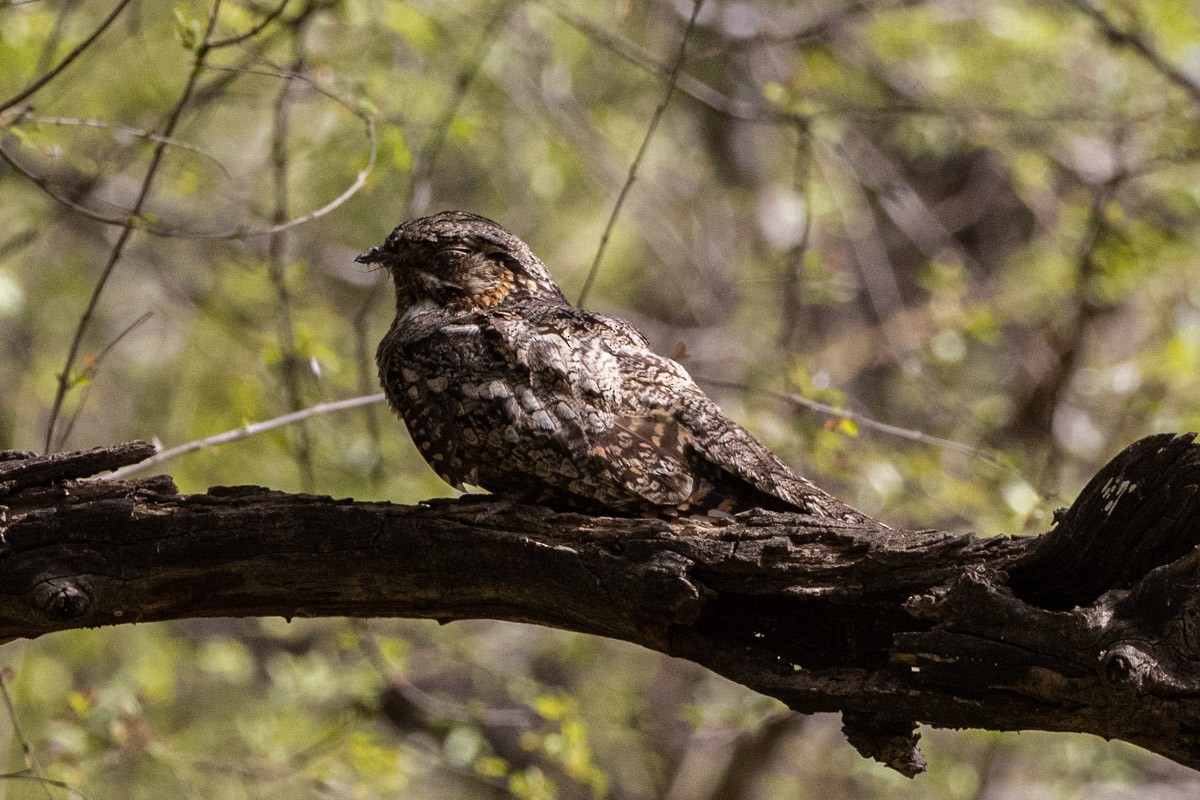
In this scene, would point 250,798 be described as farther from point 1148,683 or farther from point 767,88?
point 1148,683

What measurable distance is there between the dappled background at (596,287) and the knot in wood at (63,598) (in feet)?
4.38

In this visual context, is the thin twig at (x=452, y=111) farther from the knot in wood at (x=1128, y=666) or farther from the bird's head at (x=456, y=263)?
the knot in wood at (x=1128, y=666)

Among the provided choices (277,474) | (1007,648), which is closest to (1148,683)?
(1007,648)

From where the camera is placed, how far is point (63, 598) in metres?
2.83

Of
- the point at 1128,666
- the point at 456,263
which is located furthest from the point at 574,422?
the point at 1128,666

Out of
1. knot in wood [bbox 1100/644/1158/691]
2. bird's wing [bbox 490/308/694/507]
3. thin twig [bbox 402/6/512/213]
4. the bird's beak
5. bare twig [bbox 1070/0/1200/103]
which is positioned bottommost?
knot in wood [bbox 1100/644/1158/691]

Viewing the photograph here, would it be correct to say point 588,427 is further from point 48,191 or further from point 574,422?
point 48,191

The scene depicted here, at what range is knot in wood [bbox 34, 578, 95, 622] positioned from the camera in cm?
283

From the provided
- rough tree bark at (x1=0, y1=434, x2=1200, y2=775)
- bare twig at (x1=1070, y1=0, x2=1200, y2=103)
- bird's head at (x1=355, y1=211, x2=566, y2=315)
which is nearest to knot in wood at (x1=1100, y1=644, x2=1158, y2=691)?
rough tree bark at (x1=0, y1=434, x2=1200, y2=775)

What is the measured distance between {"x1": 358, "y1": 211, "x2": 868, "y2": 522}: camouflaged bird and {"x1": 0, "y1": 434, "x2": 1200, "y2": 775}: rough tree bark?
23cm

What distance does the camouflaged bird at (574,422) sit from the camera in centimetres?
317

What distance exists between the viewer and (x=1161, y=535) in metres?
2.41

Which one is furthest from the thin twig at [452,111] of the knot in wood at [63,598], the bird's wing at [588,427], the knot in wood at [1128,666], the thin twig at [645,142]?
the knot in wood at [1128,666]

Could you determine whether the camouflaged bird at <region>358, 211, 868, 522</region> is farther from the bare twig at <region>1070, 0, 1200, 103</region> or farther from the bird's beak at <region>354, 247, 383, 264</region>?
the bare twig at <region>1070, 0, 1200, 103</region>
